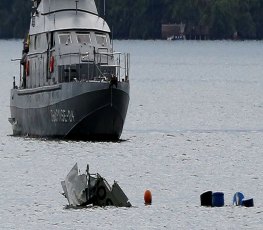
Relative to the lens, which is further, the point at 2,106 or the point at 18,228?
the point at 2,106

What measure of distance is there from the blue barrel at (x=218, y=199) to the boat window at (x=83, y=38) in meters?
28.1

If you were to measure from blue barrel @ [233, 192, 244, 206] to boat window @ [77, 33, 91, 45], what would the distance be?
91.8 feet

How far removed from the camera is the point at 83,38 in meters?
91.7

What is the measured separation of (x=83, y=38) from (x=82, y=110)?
5395 mm

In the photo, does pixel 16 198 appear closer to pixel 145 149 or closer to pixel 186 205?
pixel 186 205

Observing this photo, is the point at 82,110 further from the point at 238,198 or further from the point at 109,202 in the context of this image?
the point at 109,202

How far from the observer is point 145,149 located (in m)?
88.6

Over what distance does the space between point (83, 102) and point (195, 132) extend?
1603 centimetres

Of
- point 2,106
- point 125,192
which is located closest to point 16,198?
point 125,192

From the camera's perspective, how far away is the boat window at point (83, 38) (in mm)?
91512

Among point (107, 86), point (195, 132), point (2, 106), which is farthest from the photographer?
point (2, 106)

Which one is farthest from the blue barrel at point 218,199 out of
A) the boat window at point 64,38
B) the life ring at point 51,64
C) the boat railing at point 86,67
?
the boat window at point 64,38

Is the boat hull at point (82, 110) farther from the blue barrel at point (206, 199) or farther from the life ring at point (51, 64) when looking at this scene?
the blue barrel at point (206, 199)

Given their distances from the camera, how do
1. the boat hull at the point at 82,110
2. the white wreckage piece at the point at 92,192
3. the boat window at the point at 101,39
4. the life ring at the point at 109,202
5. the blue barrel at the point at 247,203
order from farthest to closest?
the boat window at the point at 101,39 → the boat hull at the point at 82,110 → the blue barrel at the point at 247,203 → the life ring at the point at 109,202 → the white wreckage piece at the point at 92,192
